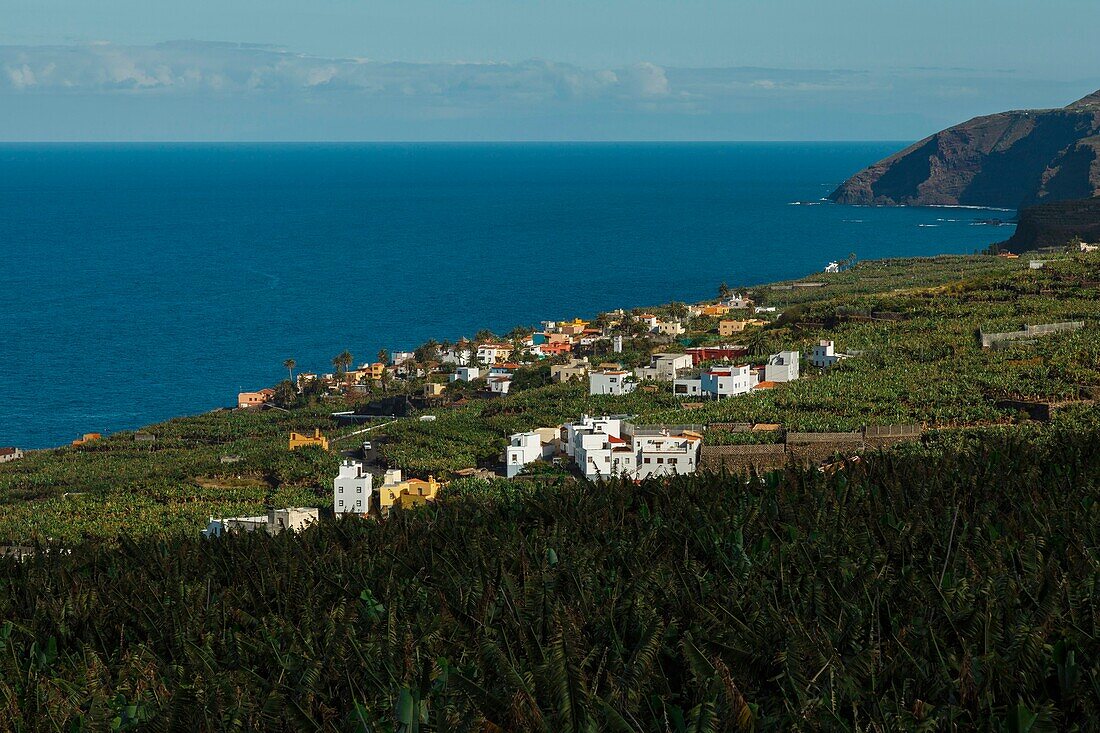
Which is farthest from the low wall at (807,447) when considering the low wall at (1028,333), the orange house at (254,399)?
the orange house at (254,399)

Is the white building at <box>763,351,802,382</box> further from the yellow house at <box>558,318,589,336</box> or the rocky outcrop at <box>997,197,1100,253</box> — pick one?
the rocky outcrop at <box>997,197,1100,253</box>

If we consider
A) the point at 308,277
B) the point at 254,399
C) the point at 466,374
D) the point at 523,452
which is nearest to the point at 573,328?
the point at 466,374

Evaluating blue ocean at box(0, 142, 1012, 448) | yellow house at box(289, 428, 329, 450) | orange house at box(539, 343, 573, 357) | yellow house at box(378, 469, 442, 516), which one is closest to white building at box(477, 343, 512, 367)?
orange house at box(539, 343, 573, 357)

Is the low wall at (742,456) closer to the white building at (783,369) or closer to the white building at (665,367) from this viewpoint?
the white building at (783,369)

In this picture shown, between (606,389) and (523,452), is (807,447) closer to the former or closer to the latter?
(523,452)

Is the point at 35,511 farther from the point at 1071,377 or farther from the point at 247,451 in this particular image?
the point at 1071,377

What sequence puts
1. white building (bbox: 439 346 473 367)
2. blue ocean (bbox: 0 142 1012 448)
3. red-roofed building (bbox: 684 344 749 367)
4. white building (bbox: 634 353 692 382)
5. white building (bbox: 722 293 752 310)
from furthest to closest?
A: white building (bbox: 722 293 752 310)
blue ocean (bbox: 0 142 1012 448)
white building (bbox: 439 346 473 367)
red-roofed building (bbox: 684 344 749 367)
white building (bbox: 634 353 692 382)
